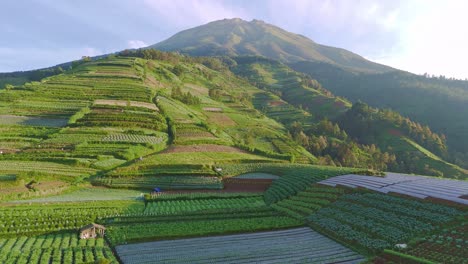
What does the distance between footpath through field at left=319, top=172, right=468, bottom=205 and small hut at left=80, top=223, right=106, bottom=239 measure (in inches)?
1272

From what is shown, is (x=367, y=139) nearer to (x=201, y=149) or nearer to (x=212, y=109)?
(x=212, y=109)

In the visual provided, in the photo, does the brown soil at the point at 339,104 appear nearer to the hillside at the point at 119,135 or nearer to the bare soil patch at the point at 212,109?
the hillside at the point at 119,135

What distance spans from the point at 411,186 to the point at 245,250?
27.1 m

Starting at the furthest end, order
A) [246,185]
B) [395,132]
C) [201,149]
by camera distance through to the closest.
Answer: [395,132] < [201,149] < [246,185]

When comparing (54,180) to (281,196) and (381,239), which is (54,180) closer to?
(281,196)

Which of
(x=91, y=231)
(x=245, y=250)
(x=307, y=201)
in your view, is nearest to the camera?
(x=245, y=250)

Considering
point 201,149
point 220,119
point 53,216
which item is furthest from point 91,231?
point 220,119

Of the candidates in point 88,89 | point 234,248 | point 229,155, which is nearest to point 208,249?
point 234,248

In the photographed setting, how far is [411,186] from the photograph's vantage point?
45344 millimetres

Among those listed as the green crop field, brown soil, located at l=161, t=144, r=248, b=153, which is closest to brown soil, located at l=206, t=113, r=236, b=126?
the green crop field

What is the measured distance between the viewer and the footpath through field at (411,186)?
131ft

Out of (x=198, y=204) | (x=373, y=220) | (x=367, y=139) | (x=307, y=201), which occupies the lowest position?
(x=198, y=204)

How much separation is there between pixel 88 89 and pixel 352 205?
86.1 metres

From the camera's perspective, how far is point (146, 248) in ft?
102
